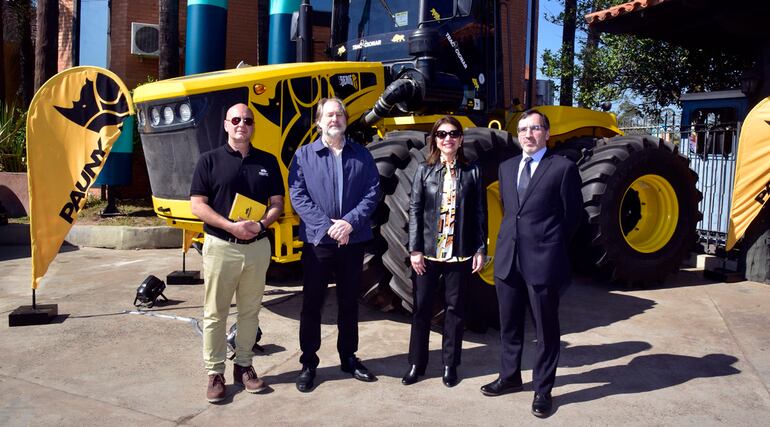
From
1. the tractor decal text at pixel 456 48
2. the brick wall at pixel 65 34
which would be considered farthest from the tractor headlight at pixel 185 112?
the brick wall at pixel 65 34

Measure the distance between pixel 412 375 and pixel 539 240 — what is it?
1.17 m

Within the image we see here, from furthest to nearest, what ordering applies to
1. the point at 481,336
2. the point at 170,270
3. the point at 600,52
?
the point at 600,52, the point at 170,270, the point at 481,336

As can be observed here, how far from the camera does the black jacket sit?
4.03 meters

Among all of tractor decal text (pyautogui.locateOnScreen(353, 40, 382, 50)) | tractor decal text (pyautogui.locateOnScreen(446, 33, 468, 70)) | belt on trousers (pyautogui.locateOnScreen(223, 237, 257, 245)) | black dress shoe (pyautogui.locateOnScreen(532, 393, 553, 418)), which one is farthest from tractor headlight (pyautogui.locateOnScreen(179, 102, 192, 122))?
black dress shoe (pyautogui.locateOnScreen(532, 393, 553, 418))

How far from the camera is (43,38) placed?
1205 cm

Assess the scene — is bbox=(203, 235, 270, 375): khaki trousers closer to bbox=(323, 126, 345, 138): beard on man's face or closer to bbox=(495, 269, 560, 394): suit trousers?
bbox=(323, 126, 345, 138): beard on man's face

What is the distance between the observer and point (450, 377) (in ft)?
13.3

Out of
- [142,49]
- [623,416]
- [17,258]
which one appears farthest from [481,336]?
[142,49]

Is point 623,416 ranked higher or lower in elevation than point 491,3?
lower

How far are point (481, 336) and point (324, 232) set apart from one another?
1.77 meters

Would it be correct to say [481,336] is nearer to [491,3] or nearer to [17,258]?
[491,3]

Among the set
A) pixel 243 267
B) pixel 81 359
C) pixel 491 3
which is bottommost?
pixel 81 359

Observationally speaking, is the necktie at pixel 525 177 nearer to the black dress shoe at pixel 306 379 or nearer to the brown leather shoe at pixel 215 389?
the black dress shoe at pixel 306 379

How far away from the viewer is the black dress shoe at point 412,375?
13.4 feet
